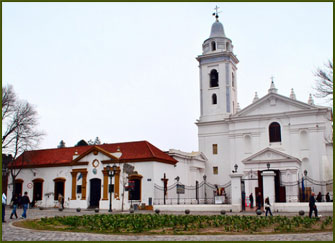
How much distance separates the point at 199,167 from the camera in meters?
39.7

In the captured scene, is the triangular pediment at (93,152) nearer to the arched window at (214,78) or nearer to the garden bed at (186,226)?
the garden bed at (186,226)

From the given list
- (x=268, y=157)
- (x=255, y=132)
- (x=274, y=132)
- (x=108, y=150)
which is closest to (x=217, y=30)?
(x=255, y=132)

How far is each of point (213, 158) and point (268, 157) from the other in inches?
300

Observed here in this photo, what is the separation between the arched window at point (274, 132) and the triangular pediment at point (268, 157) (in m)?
3.24

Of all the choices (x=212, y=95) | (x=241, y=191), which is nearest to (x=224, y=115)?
(x=212, y=95)

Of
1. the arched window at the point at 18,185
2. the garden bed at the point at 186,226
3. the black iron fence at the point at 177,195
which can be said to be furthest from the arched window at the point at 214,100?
the garden bed at the point at 186,226

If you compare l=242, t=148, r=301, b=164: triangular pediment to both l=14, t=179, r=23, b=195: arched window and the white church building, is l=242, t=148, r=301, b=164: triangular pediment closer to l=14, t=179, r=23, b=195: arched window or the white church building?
the white church building

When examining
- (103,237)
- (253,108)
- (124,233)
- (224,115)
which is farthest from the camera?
(224,115)

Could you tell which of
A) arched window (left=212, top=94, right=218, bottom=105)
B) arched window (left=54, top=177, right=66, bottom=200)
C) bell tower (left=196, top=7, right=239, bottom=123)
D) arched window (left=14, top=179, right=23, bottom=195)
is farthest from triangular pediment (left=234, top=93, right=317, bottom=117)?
arched window (left=14, top=179, right=23, bottom=195)

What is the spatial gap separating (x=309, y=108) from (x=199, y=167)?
40.6 ft

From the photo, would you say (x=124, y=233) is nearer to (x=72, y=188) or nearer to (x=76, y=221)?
(x=76, y=221)

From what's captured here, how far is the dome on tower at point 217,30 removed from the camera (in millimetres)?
43719

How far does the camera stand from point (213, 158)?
41438 millimetres

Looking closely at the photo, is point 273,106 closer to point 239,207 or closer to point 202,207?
point 202,207
